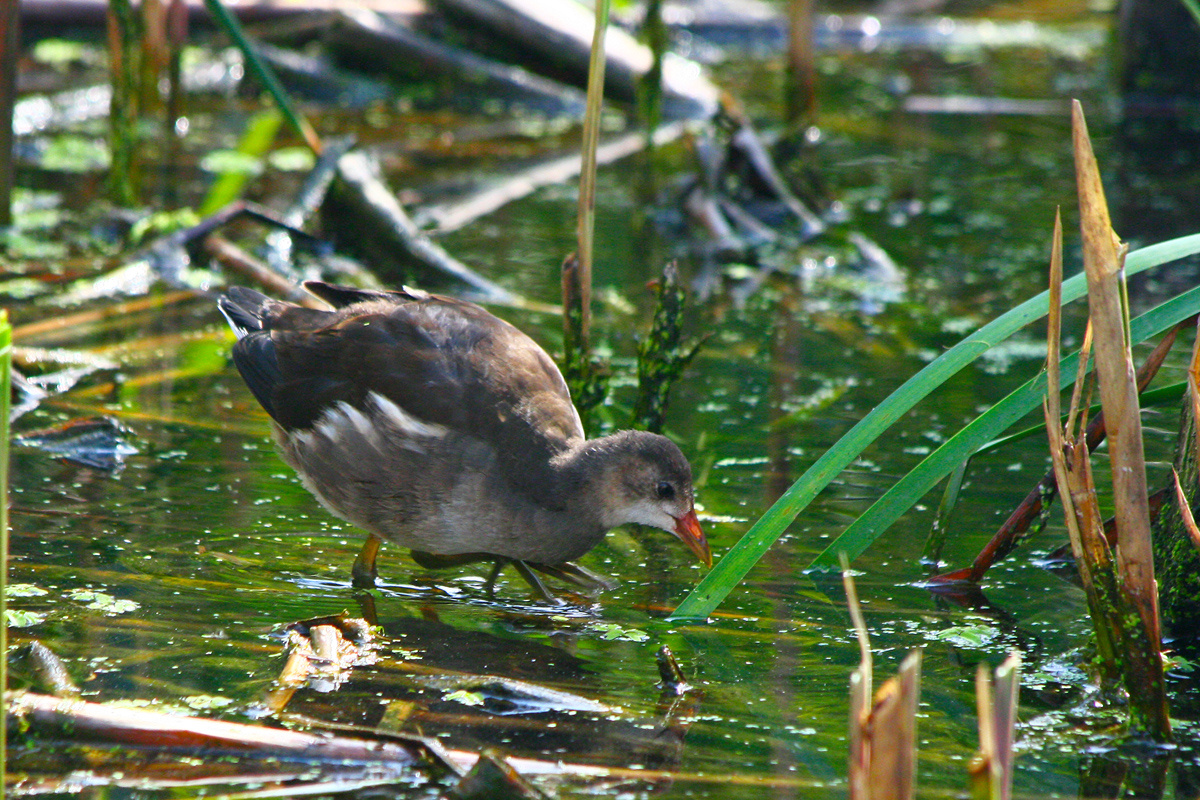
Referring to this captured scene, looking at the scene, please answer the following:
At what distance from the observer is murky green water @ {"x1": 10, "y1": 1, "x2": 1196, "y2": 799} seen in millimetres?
2807

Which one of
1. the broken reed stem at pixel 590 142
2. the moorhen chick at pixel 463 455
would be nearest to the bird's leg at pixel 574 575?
the moorhen chick at pixel 463 455

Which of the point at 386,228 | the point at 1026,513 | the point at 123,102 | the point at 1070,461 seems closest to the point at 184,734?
the point at 1070,461

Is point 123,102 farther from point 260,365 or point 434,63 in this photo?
point 434,63

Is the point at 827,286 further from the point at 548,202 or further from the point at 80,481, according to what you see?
the point at 80,481

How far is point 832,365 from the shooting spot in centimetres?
523

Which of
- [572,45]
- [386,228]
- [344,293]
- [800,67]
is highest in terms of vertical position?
[572,45]

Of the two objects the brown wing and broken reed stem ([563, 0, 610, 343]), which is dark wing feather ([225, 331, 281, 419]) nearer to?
the brown wing

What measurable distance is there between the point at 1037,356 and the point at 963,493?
1351 millimetres

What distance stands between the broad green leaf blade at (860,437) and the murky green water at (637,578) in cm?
23

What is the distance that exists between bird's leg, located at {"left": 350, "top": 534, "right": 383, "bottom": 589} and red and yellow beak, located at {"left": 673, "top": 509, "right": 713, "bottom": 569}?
2.63 ft

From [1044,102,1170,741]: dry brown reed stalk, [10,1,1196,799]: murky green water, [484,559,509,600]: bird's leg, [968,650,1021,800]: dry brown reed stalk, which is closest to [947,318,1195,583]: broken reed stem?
[10,1,1196,799]: murky green water

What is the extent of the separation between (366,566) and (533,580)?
0.44 m

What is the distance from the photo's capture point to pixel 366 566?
3.61 meters

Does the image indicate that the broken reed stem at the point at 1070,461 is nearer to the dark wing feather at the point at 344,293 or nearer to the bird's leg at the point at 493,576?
the bird's leg at the point at 493,576
